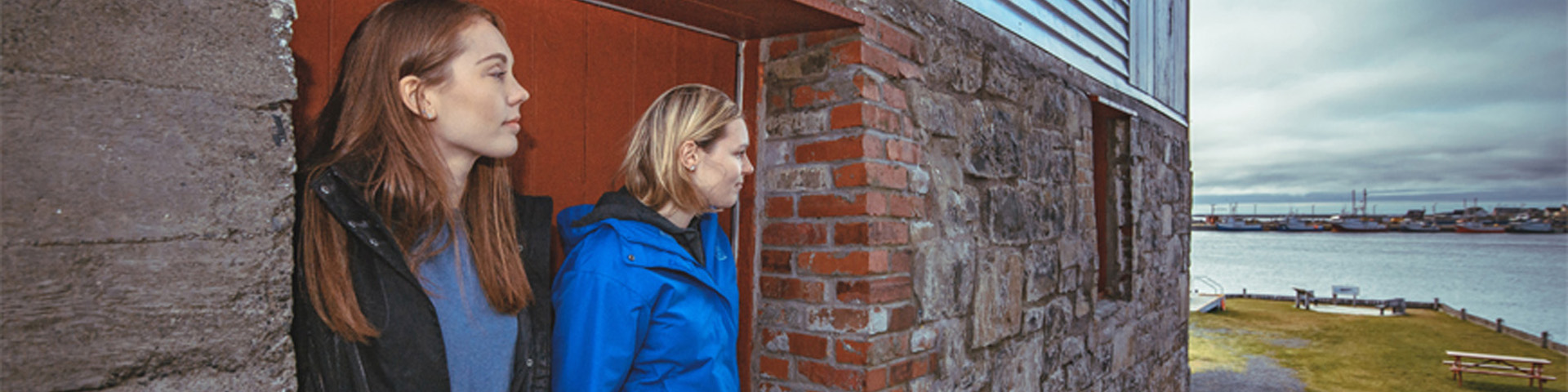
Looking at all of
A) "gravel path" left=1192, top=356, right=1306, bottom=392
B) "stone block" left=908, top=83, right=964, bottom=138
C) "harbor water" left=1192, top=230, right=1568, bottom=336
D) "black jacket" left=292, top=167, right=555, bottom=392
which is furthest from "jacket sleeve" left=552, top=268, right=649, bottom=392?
→ "harbor water" left=1192, top=230, right=1568, bottom=336

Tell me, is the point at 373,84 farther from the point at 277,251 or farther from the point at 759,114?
the point at 759,114

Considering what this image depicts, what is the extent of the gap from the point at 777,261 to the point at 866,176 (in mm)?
441

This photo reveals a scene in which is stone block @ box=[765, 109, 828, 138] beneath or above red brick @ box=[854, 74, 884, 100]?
beneath

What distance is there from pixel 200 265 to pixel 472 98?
0.50 meters

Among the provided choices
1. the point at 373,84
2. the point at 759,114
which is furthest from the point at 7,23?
the point at 759,114

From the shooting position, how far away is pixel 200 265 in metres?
0.99

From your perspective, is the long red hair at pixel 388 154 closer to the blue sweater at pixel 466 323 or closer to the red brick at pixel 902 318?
the blue sweater at pixel 466 323

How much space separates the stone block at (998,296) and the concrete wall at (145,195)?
2.38 meters

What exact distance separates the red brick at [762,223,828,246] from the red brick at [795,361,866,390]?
1.29 feet

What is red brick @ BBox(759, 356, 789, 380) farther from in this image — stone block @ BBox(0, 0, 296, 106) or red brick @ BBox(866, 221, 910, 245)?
stone block @ BBox(0, 0, 296, 106)

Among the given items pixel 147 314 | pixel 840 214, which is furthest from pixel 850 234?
pixel 147 314

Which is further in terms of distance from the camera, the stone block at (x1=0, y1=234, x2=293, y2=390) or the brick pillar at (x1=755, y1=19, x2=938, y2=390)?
the brick pillar at (x1=755, y1=19, x2=938, y2=390)

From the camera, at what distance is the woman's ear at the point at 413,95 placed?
1.28 meters

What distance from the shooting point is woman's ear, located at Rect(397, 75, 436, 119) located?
1275 mm
